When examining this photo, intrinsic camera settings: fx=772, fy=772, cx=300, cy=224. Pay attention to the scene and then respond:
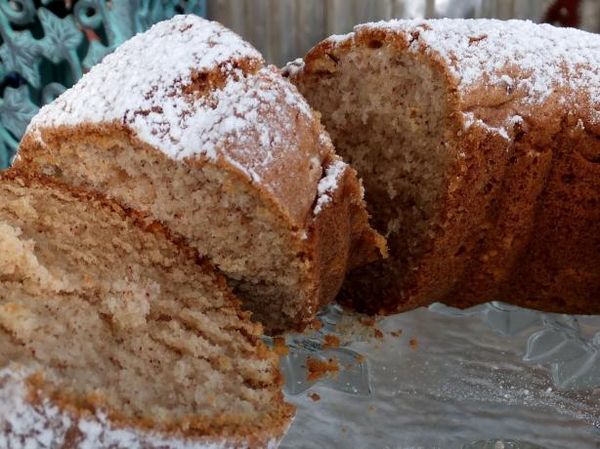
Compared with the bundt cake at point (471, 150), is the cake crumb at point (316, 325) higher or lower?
lower

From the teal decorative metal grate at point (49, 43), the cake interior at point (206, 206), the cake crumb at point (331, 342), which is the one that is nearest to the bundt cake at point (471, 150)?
the cake crumb at point (331, 342)

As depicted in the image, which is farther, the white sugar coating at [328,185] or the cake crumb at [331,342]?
the cake crumb at [331,342]

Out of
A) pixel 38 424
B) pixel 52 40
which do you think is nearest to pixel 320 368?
pixel 38 424

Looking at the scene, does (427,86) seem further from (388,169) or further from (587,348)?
(587,348)

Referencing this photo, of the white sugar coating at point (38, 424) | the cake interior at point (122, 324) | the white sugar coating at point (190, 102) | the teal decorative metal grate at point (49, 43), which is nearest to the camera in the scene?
the white sugar coating at point (38, 424)

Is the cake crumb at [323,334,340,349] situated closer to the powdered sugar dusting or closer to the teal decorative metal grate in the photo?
the powdered sugar dusting

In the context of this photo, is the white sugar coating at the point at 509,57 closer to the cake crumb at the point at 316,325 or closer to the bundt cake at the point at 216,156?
the bundt cake at the point at 216,156

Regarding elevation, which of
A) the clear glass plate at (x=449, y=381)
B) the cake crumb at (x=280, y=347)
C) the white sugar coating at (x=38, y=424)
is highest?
the white sugar coating at (x=38, y=424)
